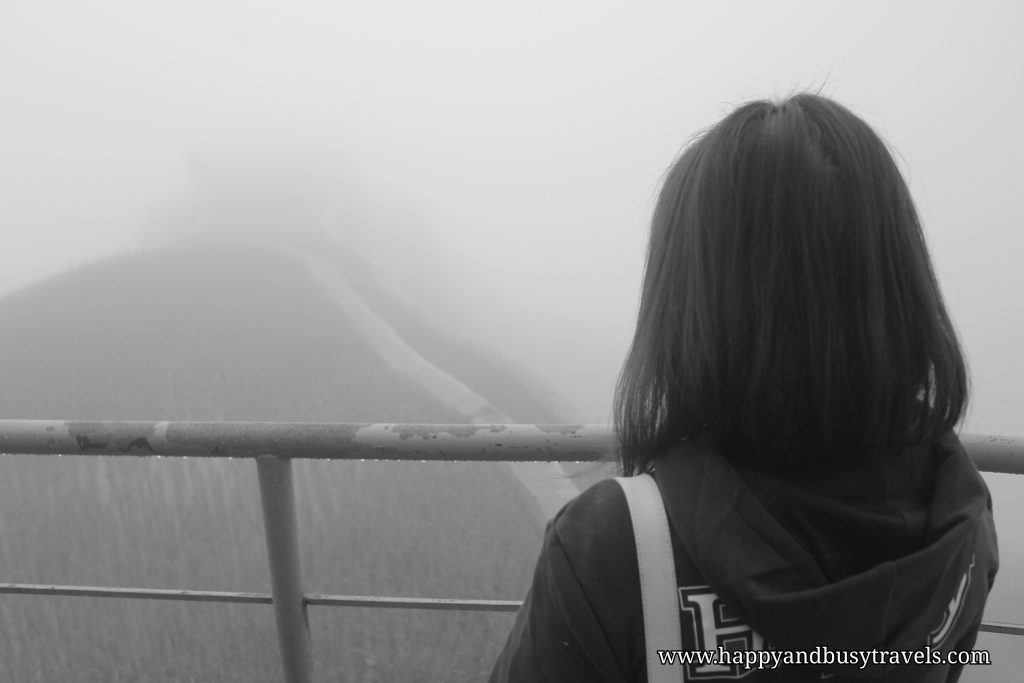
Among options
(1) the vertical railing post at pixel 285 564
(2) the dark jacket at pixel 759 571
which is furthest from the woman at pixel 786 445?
(1) the vertical railing post at pixel 285 564

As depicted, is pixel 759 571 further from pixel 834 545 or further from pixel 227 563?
pixel 227 563

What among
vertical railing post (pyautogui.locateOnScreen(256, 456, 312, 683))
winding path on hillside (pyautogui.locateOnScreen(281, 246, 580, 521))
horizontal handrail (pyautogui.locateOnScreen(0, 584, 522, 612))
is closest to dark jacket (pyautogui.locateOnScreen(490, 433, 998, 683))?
vertical railing post (pyautogui.locateOnScreen(256, 456, 312, 683))

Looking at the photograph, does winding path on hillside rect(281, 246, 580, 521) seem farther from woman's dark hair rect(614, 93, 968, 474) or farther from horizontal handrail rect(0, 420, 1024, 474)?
woman's dark hair rect(614, 93, 968, 474)

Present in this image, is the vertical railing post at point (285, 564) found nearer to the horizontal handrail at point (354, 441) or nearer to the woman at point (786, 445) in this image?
the horizontal handrail at point (354, 441)

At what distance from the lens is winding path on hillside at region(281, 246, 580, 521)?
15.4 feet

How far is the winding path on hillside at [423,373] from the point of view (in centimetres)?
470

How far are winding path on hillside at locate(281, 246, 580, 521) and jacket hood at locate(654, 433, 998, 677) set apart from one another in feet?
10.1

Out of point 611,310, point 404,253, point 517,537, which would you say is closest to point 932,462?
point 517,537

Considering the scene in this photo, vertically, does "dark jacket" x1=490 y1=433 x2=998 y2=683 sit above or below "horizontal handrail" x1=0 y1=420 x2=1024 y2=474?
above

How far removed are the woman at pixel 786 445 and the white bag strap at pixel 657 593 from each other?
0.03 ft

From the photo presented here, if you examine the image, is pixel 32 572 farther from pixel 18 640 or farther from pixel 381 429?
pixel 381 429

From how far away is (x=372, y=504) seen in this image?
10.1 ft

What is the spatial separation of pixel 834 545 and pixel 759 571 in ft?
0.30

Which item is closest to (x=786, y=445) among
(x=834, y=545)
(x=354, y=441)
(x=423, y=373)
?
(x=834, y=545)
